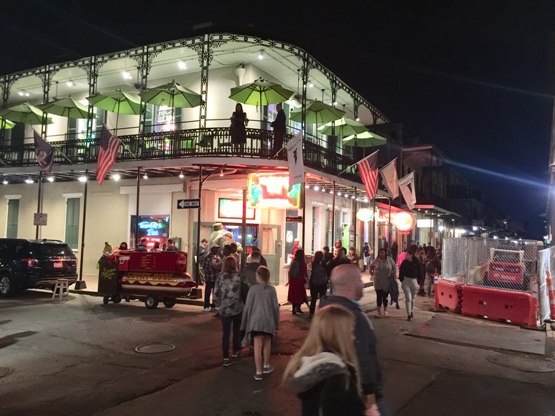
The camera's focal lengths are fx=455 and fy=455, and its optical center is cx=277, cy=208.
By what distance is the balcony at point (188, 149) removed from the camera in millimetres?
14781

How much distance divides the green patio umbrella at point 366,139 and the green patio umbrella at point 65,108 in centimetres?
1122

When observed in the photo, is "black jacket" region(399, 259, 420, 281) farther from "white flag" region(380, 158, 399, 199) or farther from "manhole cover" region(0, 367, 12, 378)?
"manhole cover" region(0, 367, 12, 378)

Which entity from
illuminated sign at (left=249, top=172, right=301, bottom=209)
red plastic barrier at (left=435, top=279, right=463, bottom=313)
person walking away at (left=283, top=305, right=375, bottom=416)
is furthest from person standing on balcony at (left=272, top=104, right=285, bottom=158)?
person walking away at (left=283, top=305, right=375, bottom=416)

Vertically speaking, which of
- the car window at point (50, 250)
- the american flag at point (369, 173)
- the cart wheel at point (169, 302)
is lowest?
the cart wheel at point (169, 302)

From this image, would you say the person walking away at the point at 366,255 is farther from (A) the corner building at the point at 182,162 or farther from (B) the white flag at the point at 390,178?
(B) the white flag at the point at 390,178

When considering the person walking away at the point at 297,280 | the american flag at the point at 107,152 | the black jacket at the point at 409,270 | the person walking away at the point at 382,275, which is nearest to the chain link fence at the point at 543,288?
the black jacket at the point at 409,270

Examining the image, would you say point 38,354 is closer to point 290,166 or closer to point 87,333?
point 87,333

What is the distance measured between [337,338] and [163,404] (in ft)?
12.3

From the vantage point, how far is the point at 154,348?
817 cm

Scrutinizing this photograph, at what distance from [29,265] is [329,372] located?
543 inches

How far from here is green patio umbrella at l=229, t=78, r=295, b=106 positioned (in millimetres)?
13984

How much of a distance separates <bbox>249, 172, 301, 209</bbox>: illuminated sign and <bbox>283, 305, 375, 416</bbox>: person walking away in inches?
479

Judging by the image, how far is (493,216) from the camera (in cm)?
8688

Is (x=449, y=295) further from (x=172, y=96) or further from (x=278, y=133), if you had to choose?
(x=172, y=96)
